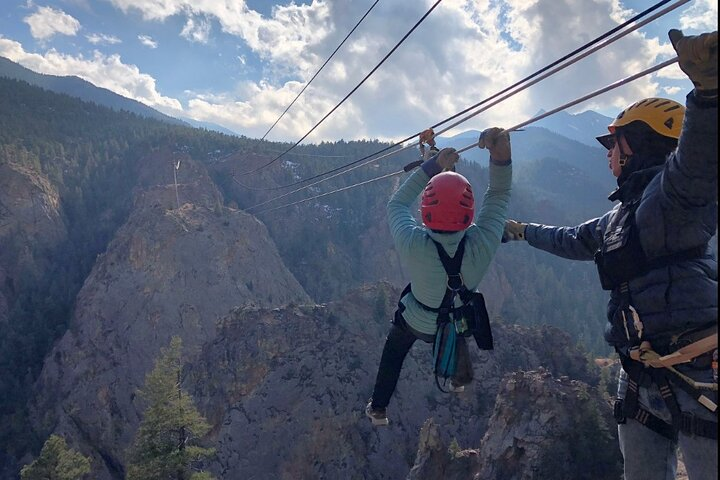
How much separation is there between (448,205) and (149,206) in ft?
164

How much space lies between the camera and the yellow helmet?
2726mm

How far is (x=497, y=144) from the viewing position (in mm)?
3760

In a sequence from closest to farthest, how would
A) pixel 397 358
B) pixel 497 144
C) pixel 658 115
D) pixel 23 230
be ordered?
pixel 658 115 < pixel 497 144 < pixel 397 358 < pixel 23 230

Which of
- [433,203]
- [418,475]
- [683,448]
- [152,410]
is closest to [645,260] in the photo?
[683,448]

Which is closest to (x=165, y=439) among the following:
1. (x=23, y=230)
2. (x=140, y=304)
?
(x=140, y=304)

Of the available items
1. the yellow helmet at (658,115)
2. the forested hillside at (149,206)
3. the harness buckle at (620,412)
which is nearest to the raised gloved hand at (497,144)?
the yellow helmet at (658,115)

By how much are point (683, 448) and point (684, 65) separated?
1818 mm

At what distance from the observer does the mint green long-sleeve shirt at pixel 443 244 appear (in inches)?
145

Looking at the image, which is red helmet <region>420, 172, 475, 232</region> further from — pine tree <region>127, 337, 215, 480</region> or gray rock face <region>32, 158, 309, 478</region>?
gray rock face <region>32, 158, 309, 478</region>

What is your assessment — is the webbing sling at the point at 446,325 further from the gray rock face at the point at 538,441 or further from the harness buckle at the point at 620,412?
the gray rock face at the point at 538,441

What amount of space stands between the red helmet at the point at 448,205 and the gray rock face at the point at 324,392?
74.6 feet

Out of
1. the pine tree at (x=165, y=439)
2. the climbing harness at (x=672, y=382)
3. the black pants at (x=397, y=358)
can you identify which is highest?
the climbing harness at (x=672, y=382)

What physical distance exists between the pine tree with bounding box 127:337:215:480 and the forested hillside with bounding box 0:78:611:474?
23151 mm

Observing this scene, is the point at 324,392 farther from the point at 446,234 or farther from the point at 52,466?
the point at 446,234
